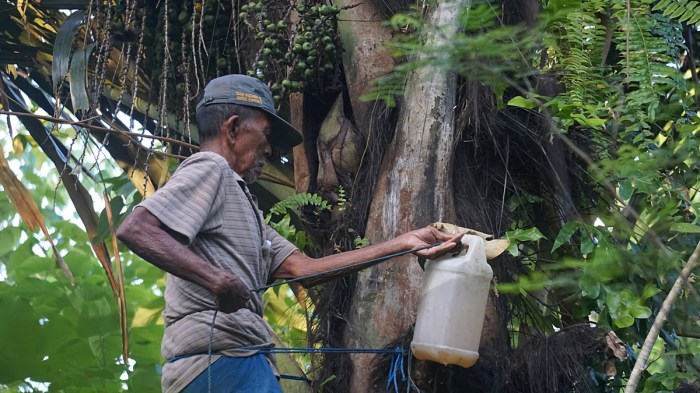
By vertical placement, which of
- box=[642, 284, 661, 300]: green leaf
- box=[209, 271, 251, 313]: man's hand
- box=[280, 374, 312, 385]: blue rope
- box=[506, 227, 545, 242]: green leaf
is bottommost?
box=[280, 374, 312, 385]: blue rope

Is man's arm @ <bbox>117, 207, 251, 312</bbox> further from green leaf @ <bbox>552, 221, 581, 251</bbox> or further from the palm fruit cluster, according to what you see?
the palm fruit cluster

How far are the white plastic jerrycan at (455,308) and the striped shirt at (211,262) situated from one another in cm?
53

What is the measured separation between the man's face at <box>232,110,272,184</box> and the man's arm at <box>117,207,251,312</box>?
608mm

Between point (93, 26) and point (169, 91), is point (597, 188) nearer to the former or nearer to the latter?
point (169, 91)

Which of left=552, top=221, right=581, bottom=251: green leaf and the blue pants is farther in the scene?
left=552, top=221, right=581, bottom=251: green leaf

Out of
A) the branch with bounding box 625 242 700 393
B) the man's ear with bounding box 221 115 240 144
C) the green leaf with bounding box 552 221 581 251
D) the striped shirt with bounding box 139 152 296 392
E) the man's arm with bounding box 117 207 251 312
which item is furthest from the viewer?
the green leaf with bounding box 552 221 581 251

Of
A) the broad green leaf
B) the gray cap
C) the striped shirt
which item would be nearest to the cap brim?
the gray cap

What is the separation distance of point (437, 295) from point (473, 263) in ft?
0.50

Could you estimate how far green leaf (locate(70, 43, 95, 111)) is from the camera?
15.7 feet

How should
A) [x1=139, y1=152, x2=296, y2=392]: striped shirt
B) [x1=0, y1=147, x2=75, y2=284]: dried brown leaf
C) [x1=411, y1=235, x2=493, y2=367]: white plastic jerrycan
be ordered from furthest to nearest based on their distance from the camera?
[x1=0, y1=147, x2=75, y2=284]: dried brown leaf, [x1=411, y1=235, x2=493, y2=367]: white plastic jerrycan, [x1=139, y1=152, x2=296, y2=392]: striped shirt

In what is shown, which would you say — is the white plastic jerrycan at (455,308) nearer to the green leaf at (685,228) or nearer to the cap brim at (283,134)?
the green leaf at (685,228)

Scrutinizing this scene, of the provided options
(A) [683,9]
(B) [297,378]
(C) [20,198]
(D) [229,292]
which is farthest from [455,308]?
(C) [20,198]

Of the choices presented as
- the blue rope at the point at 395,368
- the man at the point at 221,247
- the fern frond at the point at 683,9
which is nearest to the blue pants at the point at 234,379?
the man at the point at 221,247

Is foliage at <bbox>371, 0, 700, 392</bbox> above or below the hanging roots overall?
above
